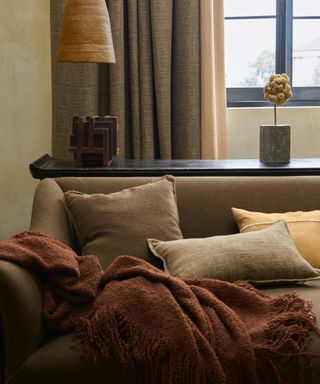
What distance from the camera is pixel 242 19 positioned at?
14.8 ft

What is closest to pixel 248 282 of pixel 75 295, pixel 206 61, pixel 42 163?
pixel 75 295

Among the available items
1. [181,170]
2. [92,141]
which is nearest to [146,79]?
[92,141]

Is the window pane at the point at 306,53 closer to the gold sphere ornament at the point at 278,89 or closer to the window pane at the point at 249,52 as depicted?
the window pane at the point at 249,52

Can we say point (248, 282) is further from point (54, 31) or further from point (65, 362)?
point (54, 31)

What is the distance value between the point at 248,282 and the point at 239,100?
2.02m

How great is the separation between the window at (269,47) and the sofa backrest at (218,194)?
1.42 metres

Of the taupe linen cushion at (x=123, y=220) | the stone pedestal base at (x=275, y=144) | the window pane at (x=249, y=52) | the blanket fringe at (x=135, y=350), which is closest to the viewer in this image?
the blanket fringe at (x=135, y=350)

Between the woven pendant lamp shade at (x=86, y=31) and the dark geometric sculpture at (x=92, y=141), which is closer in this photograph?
the dark geometric sculpture at (x=92, y=141)

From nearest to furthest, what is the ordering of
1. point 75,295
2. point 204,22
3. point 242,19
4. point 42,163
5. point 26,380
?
point 26,380 → point 75,295 → point 42,163 → point 204,22 → point 242,19

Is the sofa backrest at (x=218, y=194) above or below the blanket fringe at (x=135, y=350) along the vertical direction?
above

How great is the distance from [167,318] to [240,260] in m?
0.53

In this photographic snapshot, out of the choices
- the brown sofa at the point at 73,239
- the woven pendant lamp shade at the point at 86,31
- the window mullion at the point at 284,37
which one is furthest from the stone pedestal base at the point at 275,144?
the window mullion at the point at 284,37

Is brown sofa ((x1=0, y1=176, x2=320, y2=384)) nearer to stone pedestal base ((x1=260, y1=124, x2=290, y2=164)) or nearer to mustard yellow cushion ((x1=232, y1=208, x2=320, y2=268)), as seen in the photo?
mustard yellow cushion ((x1=232, y1=208, x2=320, y2=268))

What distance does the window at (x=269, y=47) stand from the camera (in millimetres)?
4473
